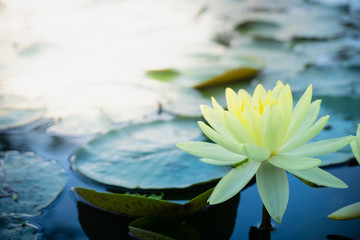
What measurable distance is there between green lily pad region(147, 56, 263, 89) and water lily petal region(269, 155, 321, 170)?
1.30 metres

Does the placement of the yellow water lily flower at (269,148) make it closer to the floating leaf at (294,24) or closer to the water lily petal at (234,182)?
the water lily petal at (234,182)

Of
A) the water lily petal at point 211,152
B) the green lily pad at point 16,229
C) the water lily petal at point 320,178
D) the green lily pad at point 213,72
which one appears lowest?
the green lily pad at point 16,229

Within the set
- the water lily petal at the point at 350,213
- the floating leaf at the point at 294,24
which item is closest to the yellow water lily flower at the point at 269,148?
the water lily petal at the point at 350,213

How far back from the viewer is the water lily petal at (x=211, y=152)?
1.16 metres

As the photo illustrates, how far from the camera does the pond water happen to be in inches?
55.8

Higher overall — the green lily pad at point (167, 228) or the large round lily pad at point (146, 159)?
the large round lily pad at point (146, 159)

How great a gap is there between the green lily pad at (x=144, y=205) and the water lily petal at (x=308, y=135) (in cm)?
31

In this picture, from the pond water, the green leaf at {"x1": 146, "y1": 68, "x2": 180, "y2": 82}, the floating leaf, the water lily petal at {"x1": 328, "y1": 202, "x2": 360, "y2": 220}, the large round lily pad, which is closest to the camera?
the water lily petal at {"x1": 328, "y1": 202, "x2": 360, "y2": 220}

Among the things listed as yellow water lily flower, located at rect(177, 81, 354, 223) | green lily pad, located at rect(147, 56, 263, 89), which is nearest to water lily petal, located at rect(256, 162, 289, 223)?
yellow water lily flower, located at rect(177, 81, 354, 223)

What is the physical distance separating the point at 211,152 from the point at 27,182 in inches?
35.3

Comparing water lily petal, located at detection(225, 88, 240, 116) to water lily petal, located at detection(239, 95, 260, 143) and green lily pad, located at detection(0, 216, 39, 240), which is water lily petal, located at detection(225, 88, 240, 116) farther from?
green lily pad, located at detection(0, 216, 39, 240)

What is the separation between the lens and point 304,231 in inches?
51.0

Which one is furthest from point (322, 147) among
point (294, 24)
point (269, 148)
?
point (294, 24)

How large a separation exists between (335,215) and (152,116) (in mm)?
1204
